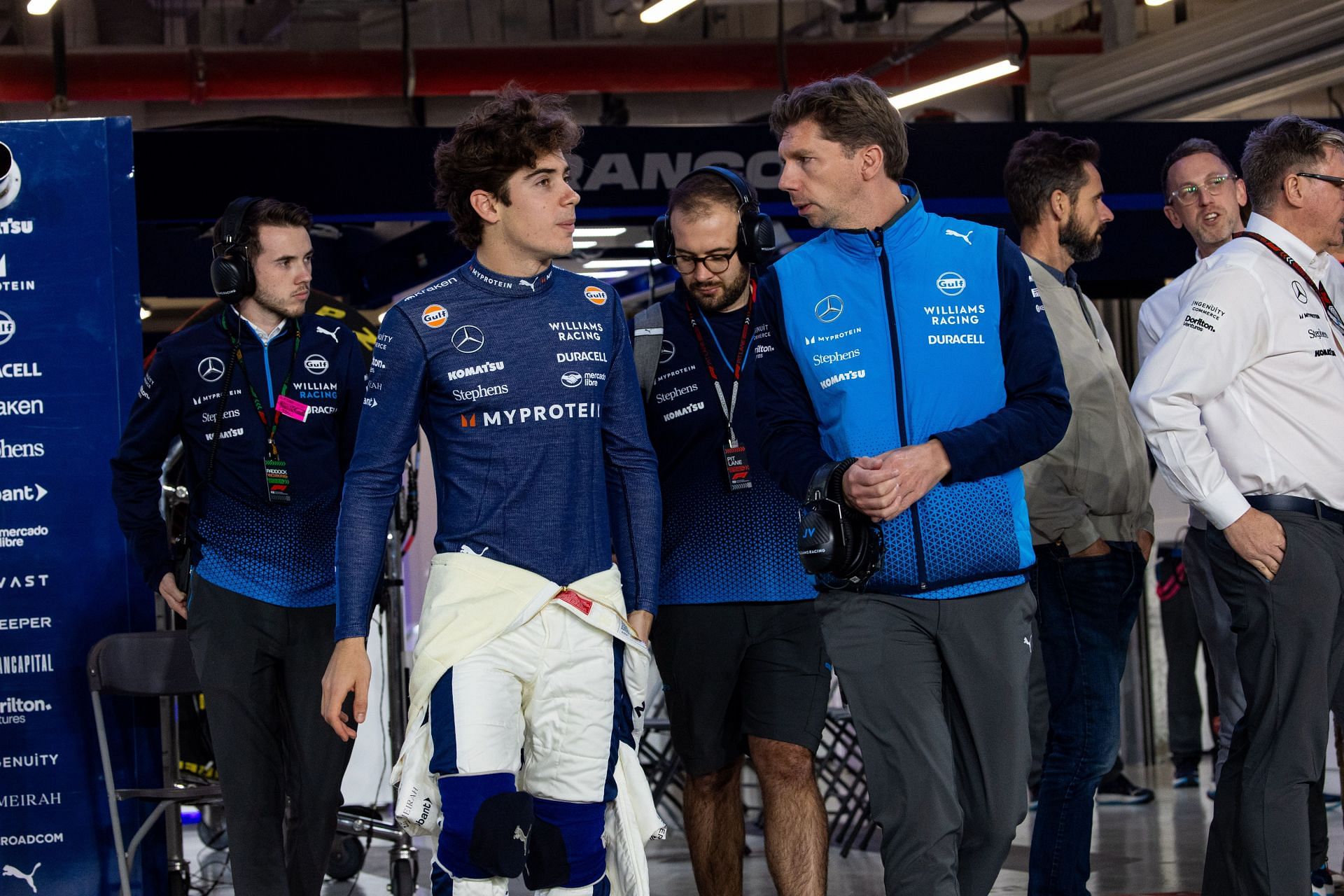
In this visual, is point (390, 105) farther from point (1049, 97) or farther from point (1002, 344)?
point (1002, 344)

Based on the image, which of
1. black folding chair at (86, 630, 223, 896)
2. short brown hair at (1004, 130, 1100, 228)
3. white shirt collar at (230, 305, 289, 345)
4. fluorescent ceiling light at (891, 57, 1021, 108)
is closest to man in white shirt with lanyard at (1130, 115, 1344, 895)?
short brown hair at (1004, 130, 1100, 228)

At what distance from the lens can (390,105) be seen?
12.2 metres

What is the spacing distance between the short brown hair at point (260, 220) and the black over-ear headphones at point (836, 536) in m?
2.10

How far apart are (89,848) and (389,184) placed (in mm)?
2894

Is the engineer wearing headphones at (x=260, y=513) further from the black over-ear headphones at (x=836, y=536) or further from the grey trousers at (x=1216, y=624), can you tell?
the grey trousers at (x=1216, y=624)

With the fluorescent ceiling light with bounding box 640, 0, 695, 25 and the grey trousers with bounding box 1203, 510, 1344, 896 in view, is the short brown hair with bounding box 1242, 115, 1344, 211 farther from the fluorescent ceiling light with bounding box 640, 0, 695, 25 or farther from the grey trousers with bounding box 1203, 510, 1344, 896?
the fluorescent ceiling light with bounding box 640, 0, 695, 25

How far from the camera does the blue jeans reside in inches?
149

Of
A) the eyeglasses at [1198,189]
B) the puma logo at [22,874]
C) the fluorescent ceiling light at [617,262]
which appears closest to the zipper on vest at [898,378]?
the eyeglasses at [1198,189]

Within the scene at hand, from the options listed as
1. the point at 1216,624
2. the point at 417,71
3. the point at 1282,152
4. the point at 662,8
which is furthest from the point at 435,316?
the point at 417,71

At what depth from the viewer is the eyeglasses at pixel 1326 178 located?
361cm

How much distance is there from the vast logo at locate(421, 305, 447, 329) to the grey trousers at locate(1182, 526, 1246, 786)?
7.78 ft

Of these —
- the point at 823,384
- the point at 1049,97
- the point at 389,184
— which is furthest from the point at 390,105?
the point at 823,384

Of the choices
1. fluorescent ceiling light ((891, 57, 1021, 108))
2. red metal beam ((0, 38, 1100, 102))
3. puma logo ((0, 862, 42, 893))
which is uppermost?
red metal beam ((0, 38, 1100, 102))

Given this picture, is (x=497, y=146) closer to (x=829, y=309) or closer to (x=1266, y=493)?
(x=829, y=309)
